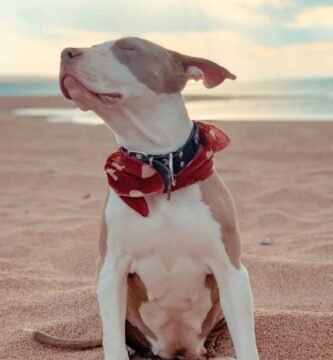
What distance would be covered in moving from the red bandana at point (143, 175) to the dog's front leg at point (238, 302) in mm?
302

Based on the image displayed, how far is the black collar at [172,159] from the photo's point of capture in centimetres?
264

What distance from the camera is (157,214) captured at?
2.64 meters

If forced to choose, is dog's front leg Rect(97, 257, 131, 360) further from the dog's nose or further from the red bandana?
the dog's nose

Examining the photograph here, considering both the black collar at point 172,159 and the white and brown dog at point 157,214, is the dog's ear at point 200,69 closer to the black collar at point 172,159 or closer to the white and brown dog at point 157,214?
the white and brown dog at point 157,214

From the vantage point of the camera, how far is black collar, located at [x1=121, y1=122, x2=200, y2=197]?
264cm

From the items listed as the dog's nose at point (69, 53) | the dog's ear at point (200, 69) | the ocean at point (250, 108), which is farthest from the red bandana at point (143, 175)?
the ocean at point (250, 108)

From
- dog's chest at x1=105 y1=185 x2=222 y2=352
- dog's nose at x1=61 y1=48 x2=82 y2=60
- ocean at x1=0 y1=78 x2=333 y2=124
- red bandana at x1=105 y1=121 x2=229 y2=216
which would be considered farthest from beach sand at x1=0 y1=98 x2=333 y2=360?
dog's nose at x1=61 y1=48 x2=82 y2=60

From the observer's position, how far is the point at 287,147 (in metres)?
10.4

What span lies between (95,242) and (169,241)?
254 centimetres

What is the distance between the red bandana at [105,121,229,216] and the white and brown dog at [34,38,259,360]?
0.02m

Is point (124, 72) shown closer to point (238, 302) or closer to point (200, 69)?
point (200, 69)

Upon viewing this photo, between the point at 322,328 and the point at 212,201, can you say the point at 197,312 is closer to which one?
the point at 212,201

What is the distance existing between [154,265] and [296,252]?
2252mm

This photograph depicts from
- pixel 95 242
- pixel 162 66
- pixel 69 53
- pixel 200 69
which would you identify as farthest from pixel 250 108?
pixel 69 53
